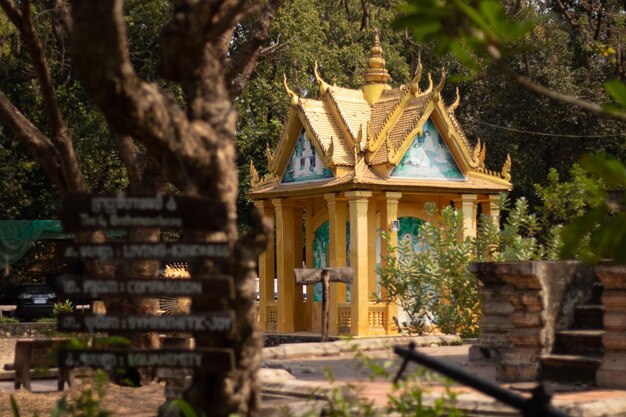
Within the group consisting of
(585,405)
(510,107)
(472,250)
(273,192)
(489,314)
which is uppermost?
(510,107)

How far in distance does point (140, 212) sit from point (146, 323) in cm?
56

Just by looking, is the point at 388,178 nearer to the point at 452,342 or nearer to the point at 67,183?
the point at 452,342

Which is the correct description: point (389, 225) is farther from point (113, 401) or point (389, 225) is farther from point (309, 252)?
point (113, 401)

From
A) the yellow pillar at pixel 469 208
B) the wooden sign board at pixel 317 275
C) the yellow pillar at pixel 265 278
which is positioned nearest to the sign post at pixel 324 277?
the wooden sign board at pixel 317 275

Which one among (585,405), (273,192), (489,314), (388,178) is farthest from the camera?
(273,192)

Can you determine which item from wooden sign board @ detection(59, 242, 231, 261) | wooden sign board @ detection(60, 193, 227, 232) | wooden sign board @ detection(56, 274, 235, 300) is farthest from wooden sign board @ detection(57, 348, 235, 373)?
wooden sign board @ detection(60, 193, 227, 232)

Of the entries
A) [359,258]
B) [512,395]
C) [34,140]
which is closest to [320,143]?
[359,258]

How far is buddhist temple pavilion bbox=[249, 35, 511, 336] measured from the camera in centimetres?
2052

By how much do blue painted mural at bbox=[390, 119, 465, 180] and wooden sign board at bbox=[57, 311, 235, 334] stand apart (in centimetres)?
1562

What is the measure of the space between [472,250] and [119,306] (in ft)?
20.4

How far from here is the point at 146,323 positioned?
18.7 feet

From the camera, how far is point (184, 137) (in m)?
5.53

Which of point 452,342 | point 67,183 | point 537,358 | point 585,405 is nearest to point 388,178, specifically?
point 452,342

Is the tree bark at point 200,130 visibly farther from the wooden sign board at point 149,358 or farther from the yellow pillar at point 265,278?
the yellow pillar at point 265,278
